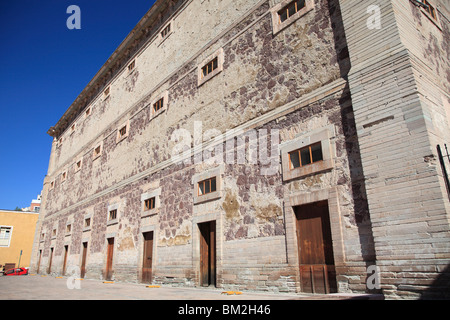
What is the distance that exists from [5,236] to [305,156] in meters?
34.4

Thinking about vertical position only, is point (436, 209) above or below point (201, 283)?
above

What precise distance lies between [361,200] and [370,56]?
10.00 ft

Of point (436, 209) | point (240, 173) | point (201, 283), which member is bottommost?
point (201, 283)

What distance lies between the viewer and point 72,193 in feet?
68.8

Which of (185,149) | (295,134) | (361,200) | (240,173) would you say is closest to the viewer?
(361,200)

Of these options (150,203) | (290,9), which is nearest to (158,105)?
(150,203)

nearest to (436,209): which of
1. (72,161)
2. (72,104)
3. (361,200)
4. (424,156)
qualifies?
(424,156)

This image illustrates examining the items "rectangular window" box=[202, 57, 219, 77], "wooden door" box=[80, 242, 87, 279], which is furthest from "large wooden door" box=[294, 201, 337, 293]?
"wooden door" box=[80, 242, 87, 279]

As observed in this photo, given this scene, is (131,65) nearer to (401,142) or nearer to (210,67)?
(210,67)

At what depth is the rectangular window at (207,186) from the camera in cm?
993

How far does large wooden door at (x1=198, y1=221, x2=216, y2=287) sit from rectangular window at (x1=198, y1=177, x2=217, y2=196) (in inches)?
39.8

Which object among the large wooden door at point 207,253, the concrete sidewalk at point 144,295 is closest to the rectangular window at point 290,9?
the large wooden door at point 207,253

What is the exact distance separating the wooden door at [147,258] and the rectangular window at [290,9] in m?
9.20

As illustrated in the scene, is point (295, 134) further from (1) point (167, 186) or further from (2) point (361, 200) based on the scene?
(1) point (167, 186)
